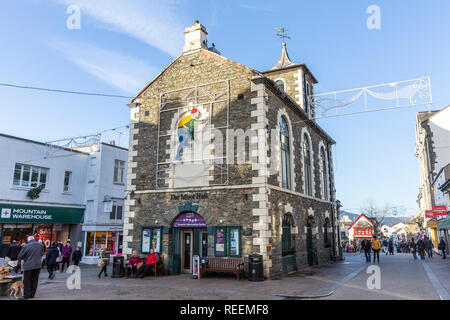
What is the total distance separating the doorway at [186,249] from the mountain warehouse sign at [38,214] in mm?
11289

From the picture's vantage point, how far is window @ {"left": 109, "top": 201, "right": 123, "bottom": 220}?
25.1 meters

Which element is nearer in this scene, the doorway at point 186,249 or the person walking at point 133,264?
the person walking at point 133,264

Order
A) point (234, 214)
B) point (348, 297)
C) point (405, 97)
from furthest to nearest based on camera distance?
point (234, 214) → point (405, 97) → point (348, 297)

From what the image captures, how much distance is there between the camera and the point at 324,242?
69.9ft

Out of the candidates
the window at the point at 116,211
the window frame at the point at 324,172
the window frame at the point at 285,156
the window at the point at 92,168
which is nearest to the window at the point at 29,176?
the window at the point at 92,168

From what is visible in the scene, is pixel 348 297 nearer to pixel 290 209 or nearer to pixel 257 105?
pixel 290 209

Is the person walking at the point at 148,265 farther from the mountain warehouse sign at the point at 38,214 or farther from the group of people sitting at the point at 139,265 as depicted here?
the mountain warehouse sign at the point at 38,214

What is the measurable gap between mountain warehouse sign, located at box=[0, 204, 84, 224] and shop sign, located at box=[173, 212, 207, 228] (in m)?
11.0

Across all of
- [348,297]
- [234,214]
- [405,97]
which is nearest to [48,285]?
[234,214]

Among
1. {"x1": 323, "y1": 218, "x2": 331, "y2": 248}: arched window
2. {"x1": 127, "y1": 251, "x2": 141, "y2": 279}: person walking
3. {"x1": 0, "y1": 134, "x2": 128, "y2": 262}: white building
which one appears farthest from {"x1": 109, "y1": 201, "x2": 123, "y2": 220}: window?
{"x1": 323, "y1": 218, "x2": 331, "y2": 248}: arched window

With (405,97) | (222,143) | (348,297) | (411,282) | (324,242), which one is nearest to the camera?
(348,297)

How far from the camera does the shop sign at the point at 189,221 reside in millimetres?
14555

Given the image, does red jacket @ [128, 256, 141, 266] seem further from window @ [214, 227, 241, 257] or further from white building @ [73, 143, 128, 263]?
white building @ [73, 143, 128, 263]

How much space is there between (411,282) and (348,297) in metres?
4.13
